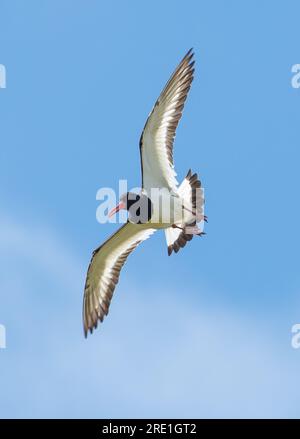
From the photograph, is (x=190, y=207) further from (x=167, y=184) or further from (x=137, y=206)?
(x=137, y=206)

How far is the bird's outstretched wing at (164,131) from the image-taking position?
19.8 meters

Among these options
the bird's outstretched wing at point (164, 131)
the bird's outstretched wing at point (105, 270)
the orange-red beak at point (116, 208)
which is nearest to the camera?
the bird's outstretched wing at point (164, 131)

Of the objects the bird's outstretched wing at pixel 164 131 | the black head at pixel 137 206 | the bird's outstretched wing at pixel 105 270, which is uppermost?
the bird's outstretched wing at pixel 164 131

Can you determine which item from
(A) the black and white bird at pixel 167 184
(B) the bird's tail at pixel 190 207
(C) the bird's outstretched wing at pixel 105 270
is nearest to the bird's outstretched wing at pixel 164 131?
(A) the black and white bird at pixel 167 184

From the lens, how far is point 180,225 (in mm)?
20188

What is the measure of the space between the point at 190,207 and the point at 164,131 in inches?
57.1

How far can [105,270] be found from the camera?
70.4ft

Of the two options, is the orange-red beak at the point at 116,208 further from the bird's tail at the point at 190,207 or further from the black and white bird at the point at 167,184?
the bird's tail at the point at 190,207

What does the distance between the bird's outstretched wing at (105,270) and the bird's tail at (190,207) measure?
119 centimetres

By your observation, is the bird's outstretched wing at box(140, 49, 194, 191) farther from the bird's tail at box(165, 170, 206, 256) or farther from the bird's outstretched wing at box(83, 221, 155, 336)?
the bird's outstretched wing at box(83, 221, 155, 336)
